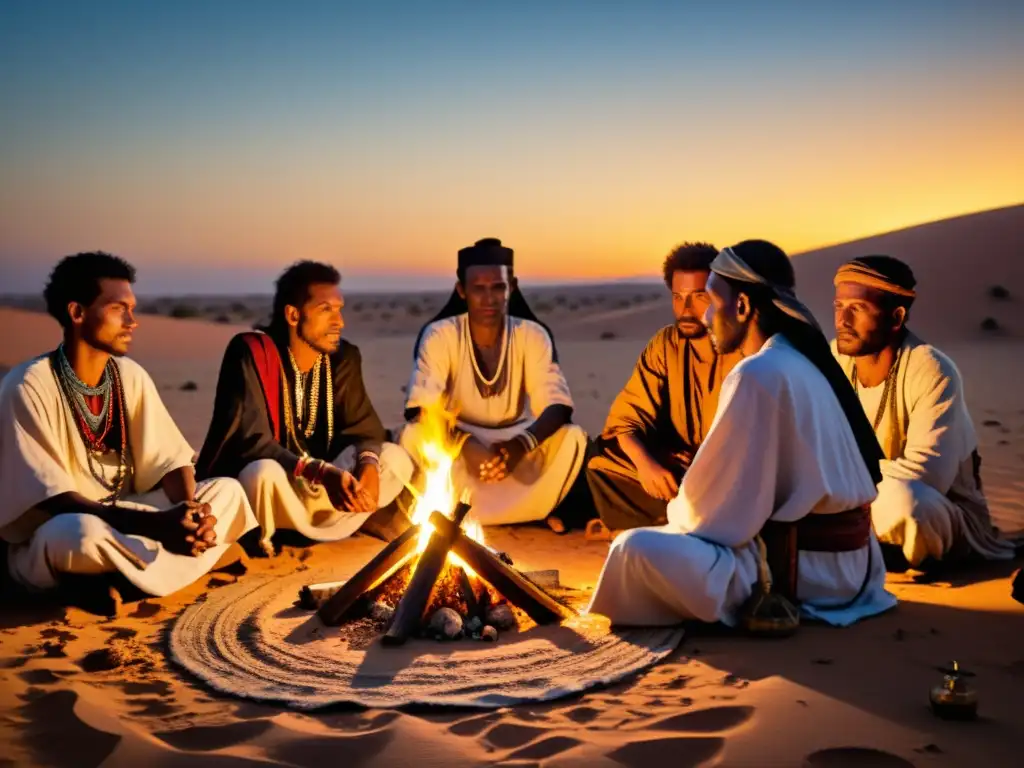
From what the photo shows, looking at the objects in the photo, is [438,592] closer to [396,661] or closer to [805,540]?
[396,661]

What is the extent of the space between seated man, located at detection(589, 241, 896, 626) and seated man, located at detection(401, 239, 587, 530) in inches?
103

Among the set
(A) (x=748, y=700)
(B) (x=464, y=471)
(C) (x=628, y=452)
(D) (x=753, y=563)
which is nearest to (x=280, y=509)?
(B) (x=464, y=471)

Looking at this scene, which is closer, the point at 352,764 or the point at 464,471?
the point at 352,764

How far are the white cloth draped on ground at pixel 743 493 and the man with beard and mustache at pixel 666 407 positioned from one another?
6.55 ft

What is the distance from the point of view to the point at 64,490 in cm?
577

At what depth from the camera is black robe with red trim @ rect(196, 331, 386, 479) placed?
7059 mm

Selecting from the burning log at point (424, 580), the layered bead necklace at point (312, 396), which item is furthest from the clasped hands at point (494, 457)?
the burning log at point (424, 580)

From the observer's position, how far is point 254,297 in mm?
113062

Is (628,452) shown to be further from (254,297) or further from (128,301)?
(254,297)

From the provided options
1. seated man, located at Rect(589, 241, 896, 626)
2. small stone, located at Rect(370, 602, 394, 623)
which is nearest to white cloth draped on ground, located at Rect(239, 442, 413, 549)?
small stone, located at Rect(370, 602, 394, 623)

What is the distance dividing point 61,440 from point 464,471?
9.51 feet

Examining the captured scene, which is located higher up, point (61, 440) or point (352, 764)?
point (61, 440)

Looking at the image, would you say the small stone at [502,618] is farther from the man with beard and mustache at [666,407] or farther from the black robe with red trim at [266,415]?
the black robe with red trim at [266,415]

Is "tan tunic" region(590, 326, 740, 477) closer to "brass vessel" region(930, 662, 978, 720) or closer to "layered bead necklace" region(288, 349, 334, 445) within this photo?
"layered bead necklace" region(288, 349, 334, 445)
